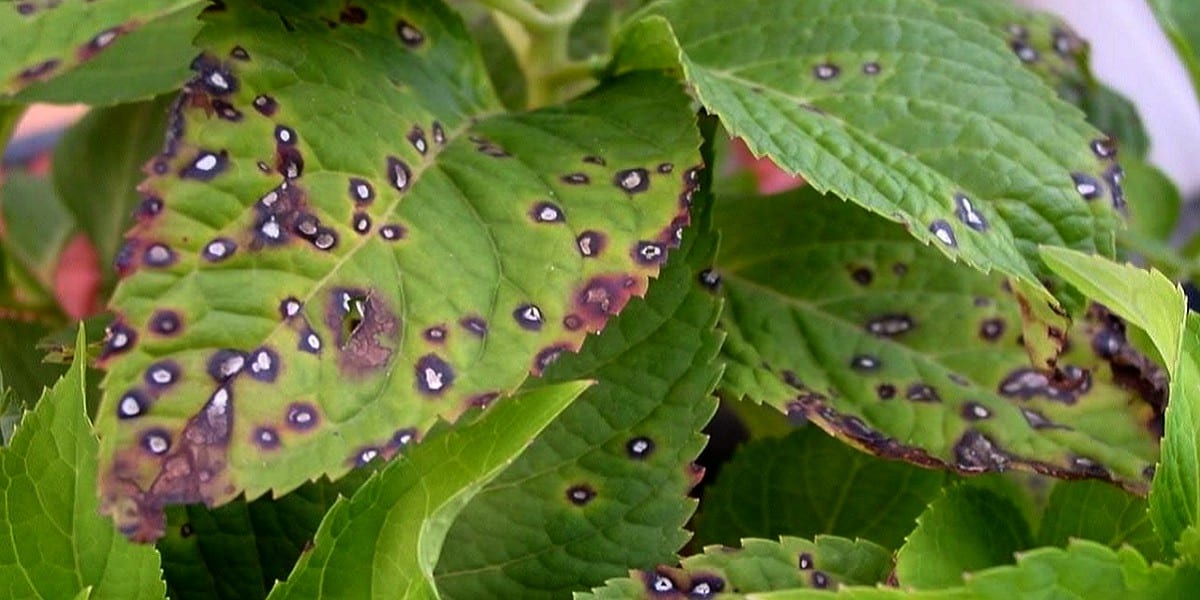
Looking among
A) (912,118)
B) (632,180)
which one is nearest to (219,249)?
(632,180)

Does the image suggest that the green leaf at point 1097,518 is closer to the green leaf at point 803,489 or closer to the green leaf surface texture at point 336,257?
the green leaf at point 803,489

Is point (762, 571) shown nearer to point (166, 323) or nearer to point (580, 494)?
point (580, 494)

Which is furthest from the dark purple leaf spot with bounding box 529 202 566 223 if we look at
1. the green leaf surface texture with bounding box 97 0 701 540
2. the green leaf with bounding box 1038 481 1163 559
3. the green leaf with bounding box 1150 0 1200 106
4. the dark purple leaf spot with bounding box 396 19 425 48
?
the green leaf with bounding box 1150 0 1200 106

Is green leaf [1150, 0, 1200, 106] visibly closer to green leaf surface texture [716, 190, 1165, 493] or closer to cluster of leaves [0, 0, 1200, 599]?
cluster of leaves [0, 0, 1200, 599]

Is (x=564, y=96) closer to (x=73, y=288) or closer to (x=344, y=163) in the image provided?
(x=344, y=163)

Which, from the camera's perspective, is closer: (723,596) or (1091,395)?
(723,596)

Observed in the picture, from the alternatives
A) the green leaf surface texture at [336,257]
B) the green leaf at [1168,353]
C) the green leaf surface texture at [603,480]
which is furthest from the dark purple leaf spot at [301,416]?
the green leaf at [1168,353]

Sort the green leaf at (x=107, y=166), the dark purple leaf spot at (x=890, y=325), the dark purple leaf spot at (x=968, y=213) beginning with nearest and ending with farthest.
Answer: the dark purple leaf spot at (x=968, y=213) < the dark purple leaf spot at (x=890, y=325) < the green leaf at (x=107, y=166)

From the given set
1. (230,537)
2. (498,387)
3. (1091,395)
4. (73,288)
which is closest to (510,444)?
(498,387)
